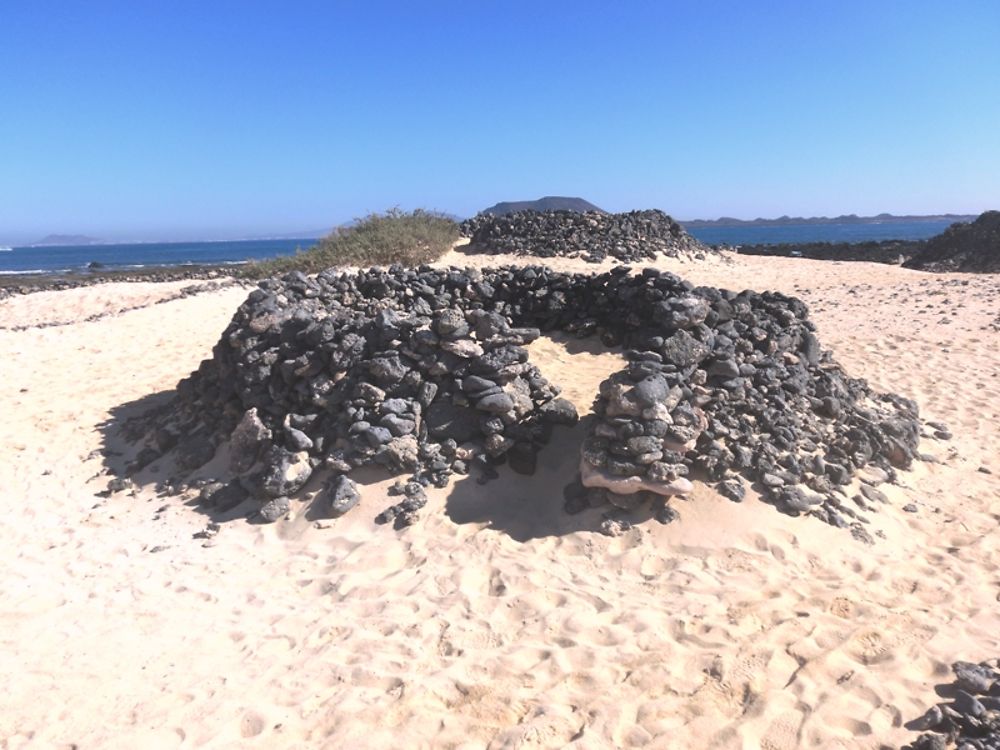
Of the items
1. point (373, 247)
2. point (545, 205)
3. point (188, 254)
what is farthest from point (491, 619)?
point (188, 254)

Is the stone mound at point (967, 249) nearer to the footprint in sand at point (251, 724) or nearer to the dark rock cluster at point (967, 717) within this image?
the dark rock cluster at point (967, 717)

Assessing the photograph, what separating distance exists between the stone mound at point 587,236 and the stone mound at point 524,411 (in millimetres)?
12386

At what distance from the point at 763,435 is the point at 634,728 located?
2.98 meters

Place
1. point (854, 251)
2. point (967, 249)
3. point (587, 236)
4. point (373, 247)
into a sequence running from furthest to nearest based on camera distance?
point (854, 251) < point (967, 249) < point (587, 236) < point (373, 247)

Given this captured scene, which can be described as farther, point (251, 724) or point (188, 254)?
point (188, 254)

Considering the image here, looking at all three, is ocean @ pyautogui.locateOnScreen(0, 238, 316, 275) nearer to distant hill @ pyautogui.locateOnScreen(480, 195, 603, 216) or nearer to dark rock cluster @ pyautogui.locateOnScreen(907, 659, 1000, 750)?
distant hill @ pyautogui.locateOnScreen(480, 195, 603, 216)

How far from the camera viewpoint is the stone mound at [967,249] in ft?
79.5

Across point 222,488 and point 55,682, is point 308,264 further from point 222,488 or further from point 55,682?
point 55,682

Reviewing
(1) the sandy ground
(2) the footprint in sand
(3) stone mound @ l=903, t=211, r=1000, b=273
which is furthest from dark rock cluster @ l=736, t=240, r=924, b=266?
(2) the footprint in sand

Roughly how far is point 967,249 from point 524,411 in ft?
90.3

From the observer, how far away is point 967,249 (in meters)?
26.0

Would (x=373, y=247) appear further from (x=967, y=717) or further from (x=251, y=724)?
(x=967, y=717)

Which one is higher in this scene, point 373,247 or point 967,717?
point 373,247

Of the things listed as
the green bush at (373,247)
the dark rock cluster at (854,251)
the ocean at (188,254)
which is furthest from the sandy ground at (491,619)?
the dark rock cluster at (854,251)
